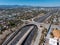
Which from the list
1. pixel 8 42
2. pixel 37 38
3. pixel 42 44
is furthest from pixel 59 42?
pixel 8 42

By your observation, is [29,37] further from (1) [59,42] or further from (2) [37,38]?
(1) [59,42]

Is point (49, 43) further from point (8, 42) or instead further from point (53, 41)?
point (8, 42)

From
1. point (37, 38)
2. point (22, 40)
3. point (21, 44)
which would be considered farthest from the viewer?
point (37, 38)

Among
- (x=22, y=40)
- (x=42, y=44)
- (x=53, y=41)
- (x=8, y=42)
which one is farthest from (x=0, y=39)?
(x=53, y=41)

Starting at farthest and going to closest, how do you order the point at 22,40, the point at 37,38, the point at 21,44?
1. the point at 37,38
2. the point at 22,40
3. the point at 21,44

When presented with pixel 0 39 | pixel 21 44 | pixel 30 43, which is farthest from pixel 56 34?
pixel 0 39

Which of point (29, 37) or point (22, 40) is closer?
point (22, 40)

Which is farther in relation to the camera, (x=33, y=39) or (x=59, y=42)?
(x=33, y=39)
